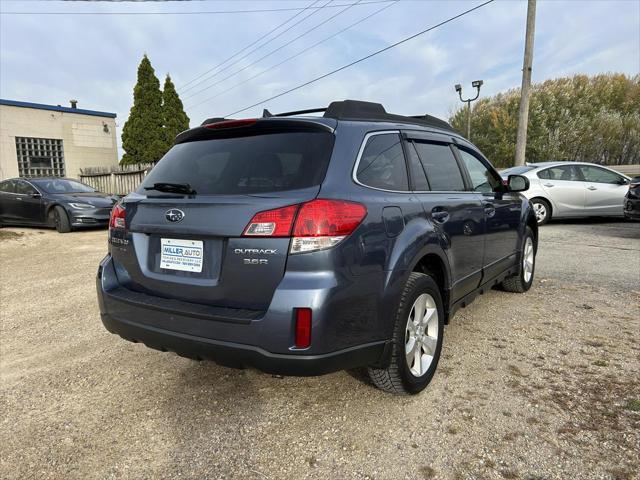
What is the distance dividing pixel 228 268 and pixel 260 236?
239 millimetres

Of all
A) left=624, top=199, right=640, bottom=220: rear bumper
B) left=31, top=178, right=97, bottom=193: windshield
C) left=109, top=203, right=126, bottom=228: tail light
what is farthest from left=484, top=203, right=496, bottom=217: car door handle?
left=31, top=178, right=97, bottom=193: windshield

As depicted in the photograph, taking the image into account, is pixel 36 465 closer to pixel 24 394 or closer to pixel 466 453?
pixel 24 394

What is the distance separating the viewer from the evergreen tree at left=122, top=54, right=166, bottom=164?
24875 mm

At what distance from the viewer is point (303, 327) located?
2.00m

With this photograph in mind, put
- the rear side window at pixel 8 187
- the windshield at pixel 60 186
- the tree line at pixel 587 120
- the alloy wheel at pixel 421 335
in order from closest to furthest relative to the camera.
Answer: the alloy wheel at pixel 421 335 < the windshield at pixel 60 186 < the rear side window at pixel 8 187 < the tree line at pixel 587 120

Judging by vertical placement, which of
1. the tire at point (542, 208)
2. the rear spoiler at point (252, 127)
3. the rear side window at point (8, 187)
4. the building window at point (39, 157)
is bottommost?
the tire at point (542, 208)

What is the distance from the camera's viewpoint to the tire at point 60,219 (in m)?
10.1

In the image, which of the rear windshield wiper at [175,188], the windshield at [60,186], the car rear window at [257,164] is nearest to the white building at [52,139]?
the windshield at [60,186]

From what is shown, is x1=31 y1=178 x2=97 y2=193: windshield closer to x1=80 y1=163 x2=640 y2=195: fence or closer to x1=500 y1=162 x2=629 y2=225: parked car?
x1=80 y1=163 x2=640 y2=195: fence

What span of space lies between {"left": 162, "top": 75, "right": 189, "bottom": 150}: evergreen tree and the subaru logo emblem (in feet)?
81.6

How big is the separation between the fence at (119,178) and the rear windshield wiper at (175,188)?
1399 centimetres

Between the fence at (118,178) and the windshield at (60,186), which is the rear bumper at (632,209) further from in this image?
the fence at (118,178)

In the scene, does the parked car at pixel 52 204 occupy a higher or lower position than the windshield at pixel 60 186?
lower

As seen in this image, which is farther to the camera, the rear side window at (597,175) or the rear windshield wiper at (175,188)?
the rear side window at (597,175)
